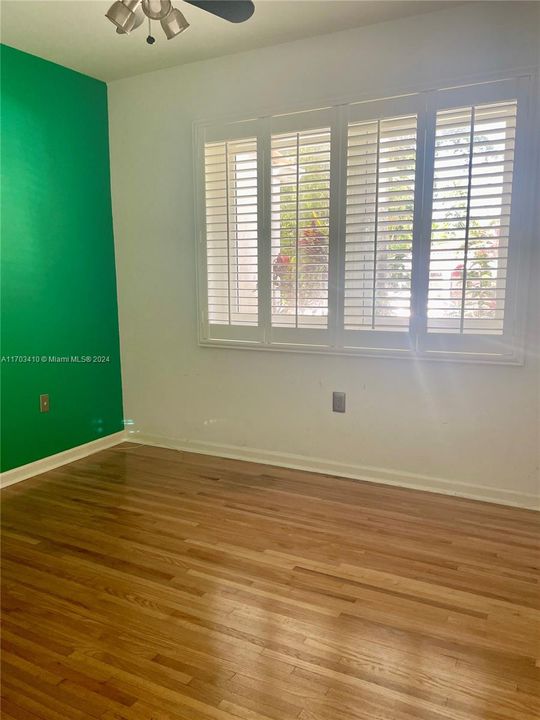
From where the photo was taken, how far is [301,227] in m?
3.01

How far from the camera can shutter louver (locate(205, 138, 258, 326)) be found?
3.13m

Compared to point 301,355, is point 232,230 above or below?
above

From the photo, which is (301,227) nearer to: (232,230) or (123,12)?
(232,230)

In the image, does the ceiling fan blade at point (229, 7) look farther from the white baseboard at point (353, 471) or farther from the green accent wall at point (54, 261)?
the white baseboard at point (353, 471)

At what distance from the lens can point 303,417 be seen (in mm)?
3221

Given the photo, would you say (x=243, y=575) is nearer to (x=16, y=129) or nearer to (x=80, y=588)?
(x=80, y=588)

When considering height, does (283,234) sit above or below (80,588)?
above

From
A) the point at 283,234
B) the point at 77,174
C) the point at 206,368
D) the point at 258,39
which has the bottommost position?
the point at 206,368

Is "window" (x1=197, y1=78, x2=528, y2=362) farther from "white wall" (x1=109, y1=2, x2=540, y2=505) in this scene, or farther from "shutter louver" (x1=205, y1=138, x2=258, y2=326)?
"white wall" (x1=109, y1=2, x2=540, y2=505)

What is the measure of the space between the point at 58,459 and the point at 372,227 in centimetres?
249

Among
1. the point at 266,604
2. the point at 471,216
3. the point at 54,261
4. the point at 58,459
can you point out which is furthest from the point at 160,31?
the point at 266,604

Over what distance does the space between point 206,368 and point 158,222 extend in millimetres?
1072

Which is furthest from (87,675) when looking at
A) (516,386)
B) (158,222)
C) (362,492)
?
(158,222)

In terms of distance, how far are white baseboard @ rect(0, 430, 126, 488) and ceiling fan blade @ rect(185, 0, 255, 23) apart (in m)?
2.67
